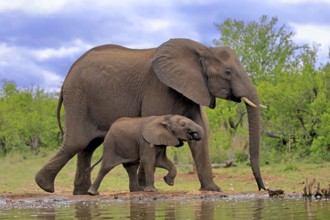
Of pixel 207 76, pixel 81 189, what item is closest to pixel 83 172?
pixel 81 189

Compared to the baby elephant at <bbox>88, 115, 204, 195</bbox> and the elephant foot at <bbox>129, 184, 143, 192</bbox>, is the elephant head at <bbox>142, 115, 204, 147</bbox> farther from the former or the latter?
the elephant foot at <bbox>129, 184, 143, 192</bbox>

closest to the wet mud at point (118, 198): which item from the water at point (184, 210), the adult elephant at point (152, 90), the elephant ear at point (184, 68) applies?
the water at point (184, 210)

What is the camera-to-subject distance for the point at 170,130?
537 inches

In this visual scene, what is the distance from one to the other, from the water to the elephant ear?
2.49 meters

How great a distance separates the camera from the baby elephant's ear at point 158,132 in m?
13.4

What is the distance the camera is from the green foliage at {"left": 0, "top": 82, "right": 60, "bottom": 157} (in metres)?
44.7

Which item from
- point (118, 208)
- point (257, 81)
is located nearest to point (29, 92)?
point (257, 81)

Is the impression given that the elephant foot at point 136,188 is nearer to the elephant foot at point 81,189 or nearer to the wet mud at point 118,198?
the wet mud at point 118,198

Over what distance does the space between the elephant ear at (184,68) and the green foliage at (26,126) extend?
3069 centimetres

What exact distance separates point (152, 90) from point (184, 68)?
719 millimetres

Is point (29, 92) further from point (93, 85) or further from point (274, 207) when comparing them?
point (274, 207)

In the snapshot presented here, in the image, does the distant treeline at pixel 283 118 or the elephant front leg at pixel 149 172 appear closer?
the elephant front leg at pixel 149 172

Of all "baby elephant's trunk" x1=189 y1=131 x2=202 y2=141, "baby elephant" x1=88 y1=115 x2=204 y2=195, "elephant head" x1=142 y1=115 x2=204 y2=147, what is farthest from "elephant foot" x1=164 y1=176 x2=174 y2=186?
"baby elephant's trunk" x1=189 y1=131 x2=202 y2=141

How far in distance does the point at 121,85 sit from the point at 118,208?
3880mm
